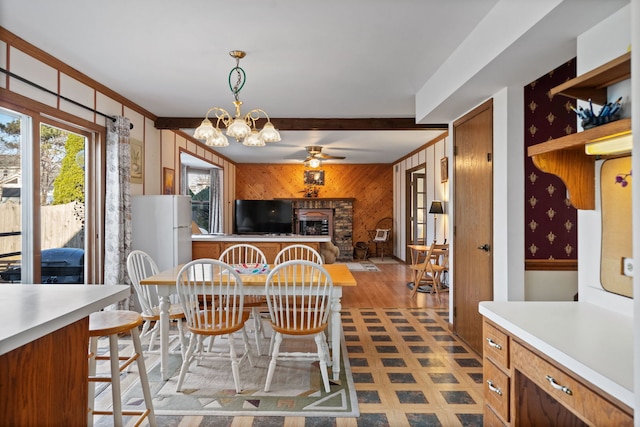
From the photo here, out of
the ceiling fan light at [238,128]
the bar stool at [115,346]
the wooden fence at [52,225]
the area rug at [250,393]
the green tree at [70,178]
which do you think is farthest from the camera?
the green tree at [70,178]

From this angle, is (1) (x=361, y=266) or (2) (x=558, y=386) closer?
(2) (x=558, y=386)

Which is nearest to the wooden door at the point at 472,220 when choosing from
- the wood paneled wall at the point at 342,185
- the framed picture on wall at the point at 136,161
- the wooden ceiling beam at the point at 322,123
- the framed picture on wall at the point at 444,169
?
the wooden ceiling beam at the point at 322,123

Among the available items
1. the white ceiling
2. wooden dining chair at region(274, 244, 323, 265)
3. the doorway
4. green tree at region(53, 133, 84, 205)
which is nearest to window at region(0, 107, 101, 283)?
green tree at region(53, 133, 84, 205)

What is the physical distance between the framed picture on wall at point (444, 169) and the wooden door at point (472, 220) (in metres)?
2.44

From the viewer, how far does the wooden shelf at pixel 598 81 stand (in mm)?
Answer: 1405

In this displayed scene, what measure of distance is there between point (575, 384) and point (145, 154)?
485 cm

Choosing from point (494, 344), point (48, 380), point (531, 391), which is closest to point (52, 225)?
point (48, 380)

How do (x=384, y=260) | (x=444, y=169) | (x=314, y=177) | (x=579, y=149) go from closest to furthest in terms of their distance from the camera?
(x=579, y=149)
(x=444, y=169)
(x=384, y=260)
(x=314, y=177)

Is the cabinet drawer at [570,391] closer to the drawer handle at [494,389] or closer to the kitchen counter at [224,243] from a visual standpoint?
the drawer handle at [494,389]

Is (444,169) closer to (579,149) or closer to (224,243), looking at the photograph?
(224,243)

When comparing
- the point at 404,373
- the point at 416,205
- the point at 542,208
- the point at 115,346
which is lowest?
the point at 404,373

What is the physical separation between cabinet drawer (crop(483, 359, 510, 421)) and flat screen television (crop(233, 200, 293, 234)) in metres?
8.13

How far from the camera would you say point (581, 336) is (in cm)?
138

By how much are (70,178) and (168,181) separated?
1932 mm
